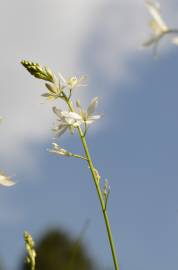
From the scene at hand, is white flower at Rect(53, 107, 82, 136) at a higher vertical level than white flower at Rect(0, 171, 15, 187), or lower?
higher

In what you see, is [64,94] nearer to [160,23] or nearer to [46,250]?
[160,23]

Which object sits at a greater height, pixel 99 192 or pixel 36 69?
pixel 36 69

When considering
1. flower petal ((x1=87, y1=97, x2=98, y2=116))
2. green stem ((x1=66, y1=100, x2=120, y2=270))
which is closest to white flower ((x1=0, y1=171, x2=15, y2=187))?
green stem ((x1=66, y1=100, x2=120, y2=270))

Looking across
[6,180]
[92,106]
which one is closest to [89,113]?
[92,106]

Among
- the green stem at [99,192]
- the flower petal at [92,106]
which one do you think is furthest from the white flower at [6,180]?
the flower petal at [92,106]

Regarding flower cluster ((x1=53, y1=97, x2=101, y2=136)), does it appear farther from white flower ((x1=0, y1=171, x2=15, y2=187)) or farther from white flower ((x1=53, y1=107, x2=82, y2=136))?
white flower ((x1=0, y1=171, x2=15, y2=187))

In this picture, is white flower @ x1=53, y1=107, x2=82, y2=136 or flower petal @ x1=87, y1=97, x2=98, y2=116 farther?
flower petal @ x1=87, y1=97, x2=98, y2=116

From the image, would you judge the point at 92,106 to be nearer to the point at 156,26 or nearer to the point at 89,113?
the point at 89,113
